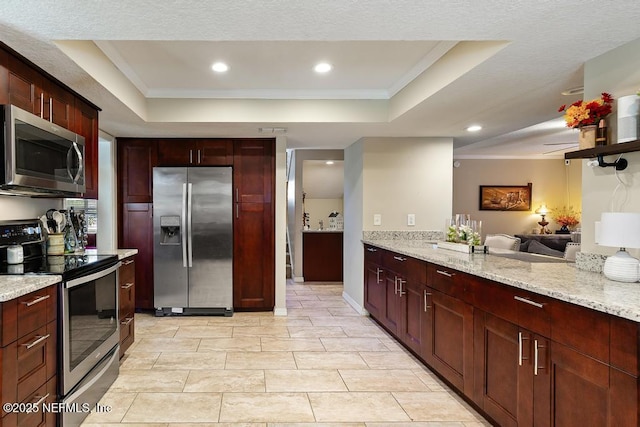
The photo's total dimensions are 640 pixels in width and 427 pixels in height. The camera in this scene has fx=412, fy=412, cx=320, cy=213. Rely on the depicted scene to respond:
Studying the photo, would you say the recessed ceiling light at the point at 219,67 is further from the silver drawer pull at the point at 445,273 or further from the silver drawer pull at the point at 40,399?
the silver drawer pull at the point at 40,399

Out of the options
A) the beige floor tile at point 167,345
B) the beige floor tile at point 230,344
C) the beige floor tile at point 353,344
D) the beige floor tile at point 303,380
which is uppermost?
the beige floor tile at point 167,345

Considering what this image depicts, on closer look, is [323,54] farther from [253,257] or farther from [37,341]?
[253,257]

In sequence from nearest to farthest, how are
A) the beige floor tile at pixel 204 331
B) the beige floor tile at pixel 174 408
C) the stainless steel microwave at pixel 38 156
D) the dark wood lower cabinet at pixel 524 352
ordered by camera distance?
the dark wood lower cabinet at pixel 524 352
the stainless steel microwave at pixel 38 156
the beige floor tile at pixel 174 408
the beige floor tile at pixel 204 331

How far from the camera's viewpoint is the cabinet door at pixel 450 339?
2.51m

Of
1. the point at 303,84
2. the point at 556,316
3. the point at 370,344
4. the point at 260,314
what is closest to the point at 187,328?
the point at 260,314

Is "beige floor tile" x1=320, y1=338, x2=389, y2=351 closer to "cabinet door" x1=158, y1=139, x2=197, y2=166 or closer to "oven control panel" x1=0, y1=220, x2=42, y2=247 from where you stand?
"oven control panel" x1=0, y1=220, x2=42, y2=247

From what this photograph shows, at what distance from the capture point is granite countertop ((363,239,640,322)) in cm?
155

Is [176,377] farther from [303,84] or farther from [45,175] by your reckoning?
[303,84]

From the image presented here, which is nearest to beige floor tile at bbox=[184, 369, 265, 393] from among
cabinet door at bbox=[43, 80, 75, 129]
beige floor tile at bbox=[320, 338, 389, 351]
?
beige floor tile at bbox=[320, 338, 389, 351]

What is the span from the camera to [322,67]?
10.8ft

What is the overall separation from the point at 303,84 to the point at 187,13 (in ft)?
6.39

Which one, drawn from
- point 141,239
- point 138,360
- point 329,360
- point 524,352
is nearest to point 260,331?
point 329,360

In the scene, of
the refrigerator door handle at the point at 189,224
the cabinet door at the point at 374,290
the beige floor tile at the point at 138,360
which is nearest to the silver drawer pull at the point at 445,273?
the cabinet door at the point at 374,290

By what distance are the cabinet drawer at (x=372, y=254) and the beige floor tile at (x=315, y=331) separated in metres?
0.80
